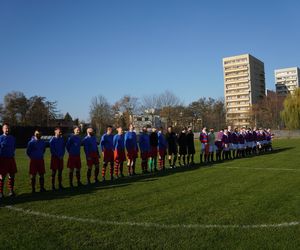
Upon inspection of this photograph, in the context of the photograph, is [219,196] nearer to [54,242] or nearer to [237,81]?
[54,242]

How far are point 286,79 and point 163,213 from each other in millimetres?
173008

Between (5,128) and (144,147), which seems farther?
(144,147)

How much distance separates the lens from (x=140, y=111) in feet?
287

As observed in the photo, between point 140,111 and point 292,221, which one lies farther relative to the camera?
point 140,111

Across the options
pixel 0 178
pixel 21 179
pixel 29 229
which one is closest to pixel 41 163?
pixel 0 178

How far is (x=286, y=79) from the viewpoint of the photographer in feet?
543

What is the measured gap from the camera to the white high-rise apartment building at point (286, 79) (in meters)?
159

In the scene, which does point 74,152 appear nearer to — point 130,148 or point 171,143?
point 130,148

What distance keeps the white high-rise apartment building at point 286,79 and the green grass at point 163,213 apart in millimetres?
158834

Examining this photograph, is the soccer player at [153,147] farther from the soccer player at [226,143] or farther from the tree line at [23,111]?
the tree line at [23,111]

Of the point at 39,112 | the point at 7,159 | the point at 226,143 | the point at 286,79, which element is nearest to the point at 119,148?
the point at 7,159

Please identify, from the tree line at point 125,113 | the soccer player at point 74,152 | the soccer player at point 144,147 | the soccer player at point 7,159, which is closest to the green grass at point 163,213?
the soccer player at point 7,159

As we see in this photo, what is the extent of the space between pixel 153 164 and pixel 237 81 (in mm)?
124363

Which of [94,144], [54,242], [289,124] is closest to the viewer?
[54,242]
